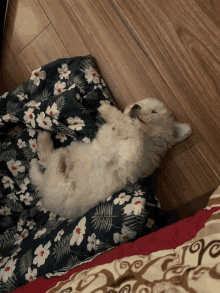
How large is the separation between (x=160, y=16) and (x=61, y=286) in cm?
148

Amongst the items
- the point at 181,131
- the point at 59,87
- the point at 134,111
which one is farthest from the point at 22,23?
the point at 181,131

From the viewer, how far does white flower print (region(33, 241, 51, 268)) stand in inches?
43.1

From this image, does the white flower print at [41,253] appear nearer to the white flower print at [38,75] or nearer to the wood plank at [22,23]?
the white flower print at [38,75]

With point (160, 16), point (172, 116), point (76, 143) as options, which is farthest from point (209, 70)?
point (76, 143)

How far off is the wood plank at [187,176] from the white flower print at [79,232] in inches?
19.4

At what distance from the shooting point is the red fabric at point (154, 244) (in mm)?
726

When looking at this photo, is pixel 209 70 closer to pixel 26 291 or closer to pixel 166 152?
pixel 166 152

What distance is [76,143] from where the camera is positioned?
1296 millimetres

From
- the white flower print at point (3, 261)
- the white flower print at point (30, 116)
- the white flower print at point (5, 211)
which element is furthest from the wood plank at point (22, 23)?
the white flower print at point (3, 261)

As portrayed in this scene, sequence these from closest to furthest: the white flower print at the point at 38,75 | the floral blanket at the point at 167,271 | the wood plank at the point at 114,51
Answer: the floral blanket at the point at 167,271, the wood plank at the point at 114,51, the white flower print at the point at 38,75

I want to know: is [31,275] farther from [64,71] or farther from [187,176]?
[64,71]

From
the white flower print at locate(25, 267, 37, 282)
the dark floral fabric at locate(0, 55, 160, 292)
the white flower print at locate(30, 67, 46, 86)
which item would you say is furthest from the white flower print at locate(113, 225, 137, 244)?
the white flower print at locate(30, 67, 46, 86)

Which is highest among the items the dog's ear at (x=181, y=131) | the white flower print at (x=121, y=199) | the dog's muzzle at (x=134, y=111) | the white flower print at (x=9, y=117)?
the white flower print at (x=9, y=117)

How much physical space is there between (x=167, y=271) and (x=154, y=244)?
179 mm
